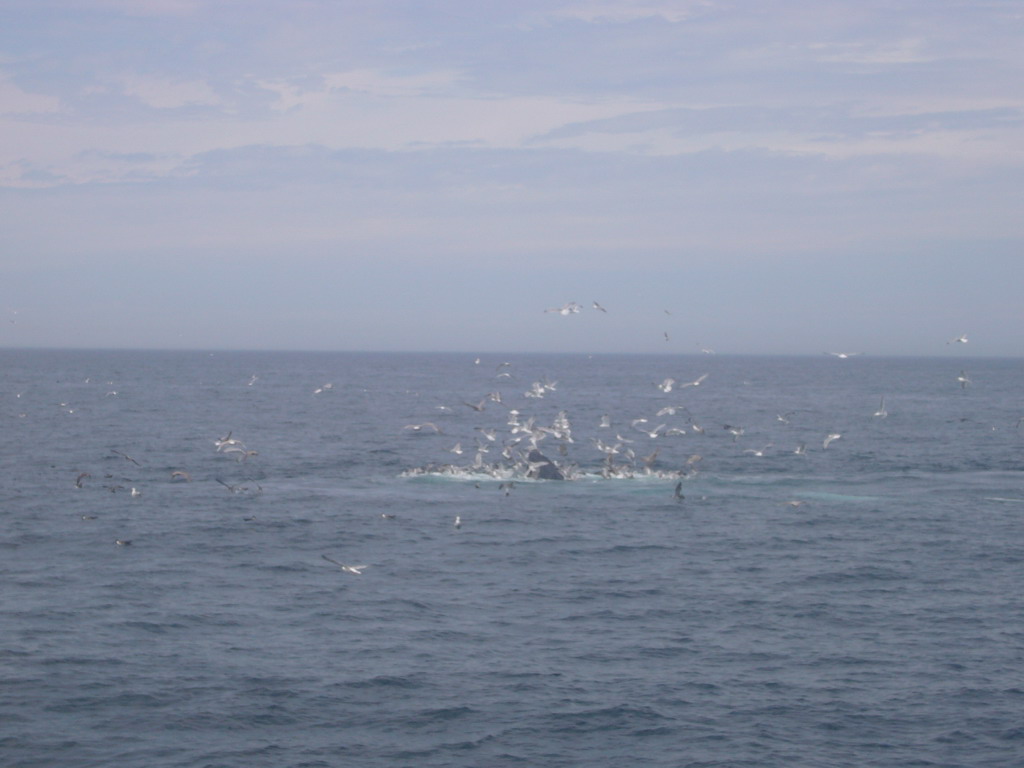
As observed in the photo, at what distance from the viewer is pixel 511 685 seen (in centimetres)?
2806

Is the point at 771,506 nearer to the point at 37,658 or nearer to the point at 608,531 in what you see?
the point at 608,531

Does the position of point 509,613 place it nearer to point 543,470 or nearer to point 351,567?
point 351,567

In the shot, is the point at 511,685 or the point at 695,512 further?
the point at 695,512

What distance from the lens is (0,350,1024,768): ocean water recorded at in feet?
82.1

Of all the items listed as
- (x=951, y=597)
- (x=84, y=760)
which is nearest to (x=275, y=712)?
(x=84, y=760)

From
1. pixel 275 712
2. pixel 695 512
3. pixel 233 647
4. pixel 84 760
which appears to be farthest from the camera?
pixel 695 512

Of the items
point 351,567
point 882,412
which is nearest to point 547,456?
point 882,412

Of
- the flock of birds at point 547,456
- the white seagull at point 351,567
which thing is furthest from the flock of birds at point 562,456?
the white seagull at point 351,567

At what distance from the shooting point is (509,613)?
3466cm

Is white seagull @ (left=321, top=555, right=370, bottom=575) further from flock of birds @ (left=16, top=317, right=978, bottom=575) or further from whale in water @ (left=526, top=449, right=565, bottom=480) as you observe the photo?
whale in water @ (left=526, top=449, right=565, bottom=480)

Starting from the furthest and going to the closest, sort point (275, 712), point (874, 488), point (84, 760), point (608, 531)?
1. point (874, 488)
2. point (608, 531)
3. point (275, 712)
4. point (84, 760)

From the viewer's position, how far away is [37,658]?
2936 centimetres

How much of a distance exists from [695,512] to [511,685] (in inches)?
1058

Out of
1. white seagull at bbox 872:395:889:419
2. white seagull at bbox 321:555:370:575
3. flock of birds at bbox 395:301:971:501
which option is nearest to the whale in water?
flock of birds at bbox 395:301:971:501
